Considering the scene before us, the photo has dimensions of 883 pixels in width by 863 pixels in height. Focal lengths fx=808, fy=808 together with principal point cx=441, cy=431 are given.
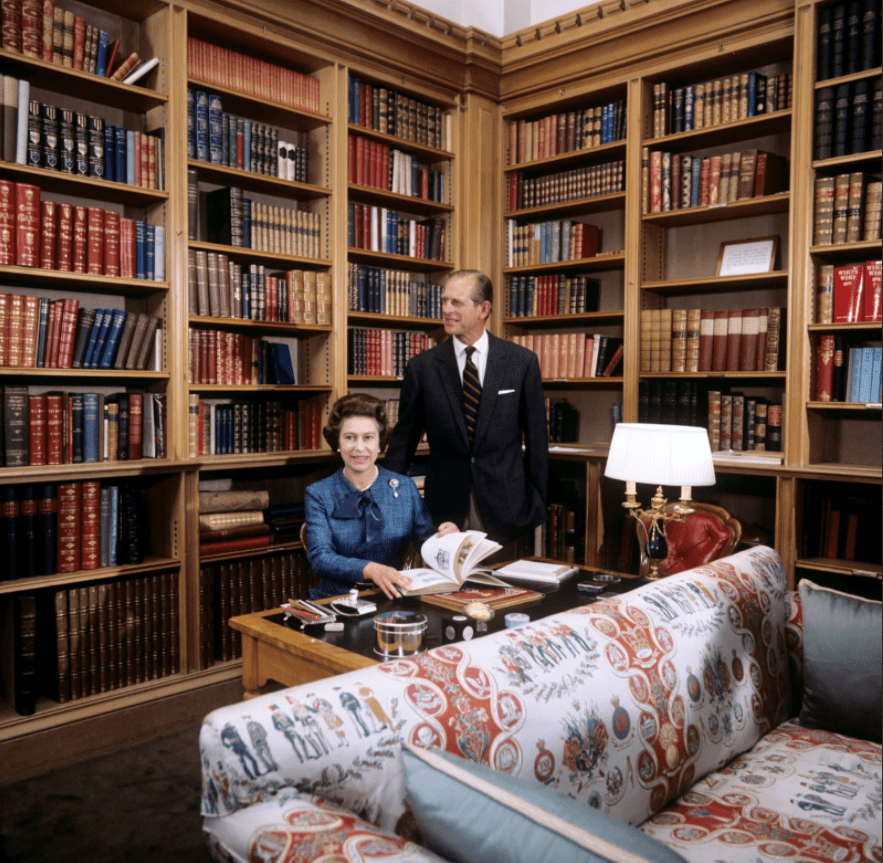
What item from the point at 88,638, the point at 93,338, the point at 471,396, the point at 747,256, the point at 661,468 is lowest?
the point at 88,638

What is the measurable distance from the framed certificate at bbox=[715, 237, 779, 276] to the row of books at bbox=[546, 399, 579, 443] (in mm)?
1016

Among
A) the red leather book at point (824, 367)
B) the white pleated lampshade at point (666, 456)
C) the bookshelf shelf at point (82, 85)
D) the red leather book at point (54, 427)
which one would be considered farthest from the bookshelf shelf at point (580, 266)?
the red leather book at point (54, 427)

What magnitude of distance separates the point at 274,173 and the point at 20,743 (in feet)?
8.09

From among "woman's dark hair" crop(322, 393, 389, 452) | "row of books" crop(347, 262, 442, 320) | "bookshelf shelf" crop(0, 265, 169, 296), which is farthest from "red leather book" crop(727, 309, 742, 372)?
"bookshelf shelf" crop(0, 265, 169, 296)

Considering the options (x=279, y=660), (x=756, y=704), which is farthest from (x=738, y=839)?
(x=279, y=660)

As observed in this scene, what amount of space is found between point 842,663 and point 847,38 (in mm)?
2572

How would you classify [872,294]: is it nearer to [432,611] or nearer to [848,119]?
[848,119]

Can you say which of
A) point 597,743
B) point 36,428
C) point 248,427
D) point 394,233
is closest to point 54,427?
point 36,428

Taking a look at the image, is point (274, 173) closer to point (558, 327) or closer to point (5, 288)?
point (5, 288)

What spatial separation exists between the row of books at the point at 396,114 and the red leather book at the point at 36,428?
6.31 feet

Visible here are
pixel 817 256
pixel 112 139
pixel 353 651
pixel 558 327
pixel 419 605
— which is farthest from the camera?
pixel 558 327

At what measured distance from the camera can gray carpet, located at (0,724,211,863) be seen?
223 cm

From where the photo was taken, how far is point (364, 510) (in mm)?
2539

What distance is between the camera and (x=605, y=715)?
1.50 metres
